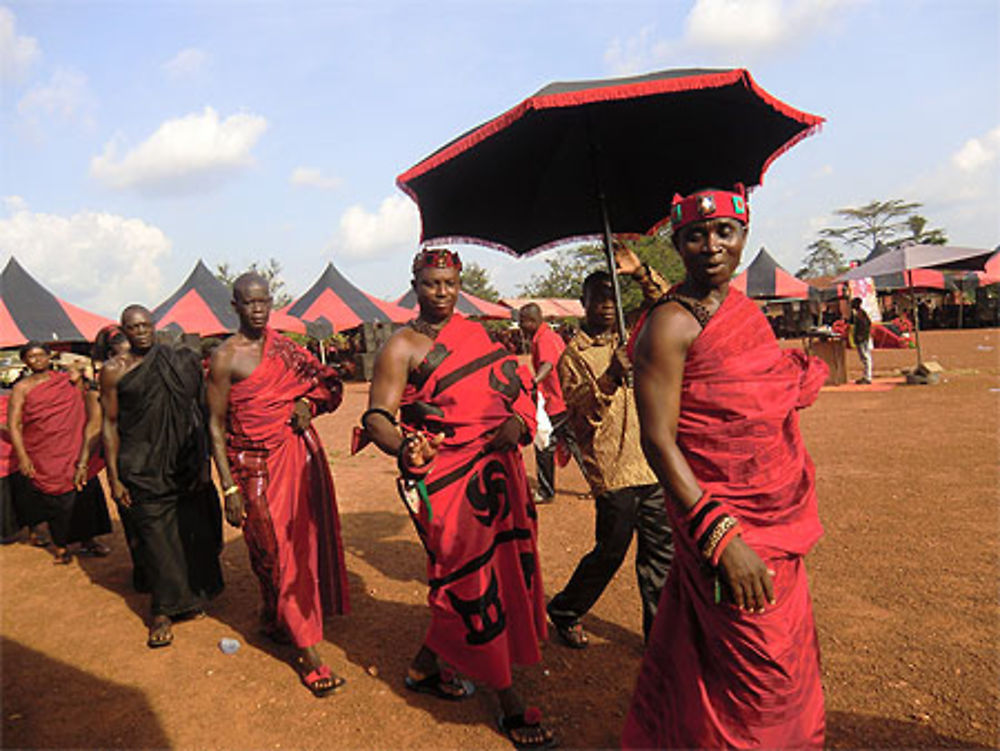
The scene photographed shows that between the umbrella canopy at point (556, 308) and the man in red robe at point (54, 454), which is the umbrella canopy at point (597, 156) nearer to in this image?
the man in red robe at point (54, 454)

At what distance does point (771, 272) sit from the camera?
1116 inches

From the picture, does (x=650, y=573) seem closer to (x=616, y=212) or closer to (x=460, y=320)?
(x=460, y=320)

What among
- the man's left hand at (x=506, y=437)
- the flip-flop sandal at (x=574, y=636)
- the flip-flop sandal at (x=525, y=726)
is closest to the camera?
the flip-flop sandal at (x=525, y=726)

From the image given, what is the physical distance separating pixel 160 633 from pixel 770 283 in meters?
27.1

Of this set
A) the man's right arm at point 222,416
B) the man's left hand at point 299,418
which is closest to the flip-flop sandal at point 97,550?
the man's right arm at point 222,416

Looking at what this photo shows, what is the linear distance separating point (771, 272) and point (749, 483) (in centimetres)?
2906

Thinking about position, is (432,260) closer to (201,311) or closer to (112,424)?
(112,424)

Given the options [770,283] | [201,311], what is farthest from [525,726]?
[770,283]

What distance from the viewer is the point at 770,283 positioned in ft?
88.5

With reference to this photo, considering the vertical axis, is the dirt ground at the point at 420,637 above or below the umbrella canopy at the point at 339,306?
below

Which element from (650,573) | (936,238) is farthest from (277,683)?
(936,238)

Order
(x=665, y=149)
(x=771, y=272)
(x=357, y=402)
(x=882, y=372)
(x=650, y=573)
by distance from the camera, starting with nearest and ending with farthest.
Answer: (x=650, y=573) < (x=665, y=149) < (x=882, y=372) < (x=357, y=402) < (x=771, y=272)

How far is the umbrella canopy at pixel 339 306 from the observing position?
2303 centimetres

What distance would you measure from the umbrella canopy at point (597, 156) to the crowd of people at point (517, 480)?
1.92ft
